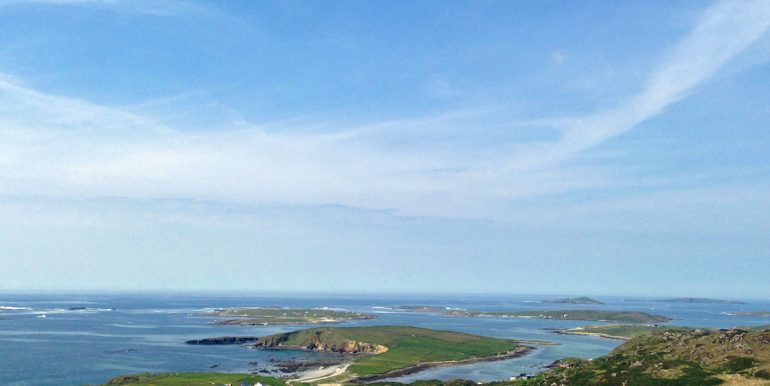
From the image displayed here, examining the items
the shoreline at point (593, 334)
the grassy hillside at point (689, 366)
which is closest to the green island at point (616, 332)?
the shoreline at point (593, 334)

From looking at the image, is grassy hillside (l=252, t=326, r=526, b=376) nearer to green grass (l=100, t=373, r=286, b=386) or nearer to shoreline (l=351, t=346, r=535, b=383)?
shoreline (l=351, t=346, r=535, b=383)

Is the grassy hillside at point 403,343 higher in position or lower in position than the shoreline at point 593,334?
higher

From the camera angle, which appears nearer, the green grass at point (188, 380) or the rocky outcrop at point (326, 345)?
the green grass at point (188, 380)

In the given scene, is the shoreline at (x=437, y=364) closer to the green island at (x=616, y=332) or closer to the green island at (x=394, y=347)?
the green island at (x=394, y=347)

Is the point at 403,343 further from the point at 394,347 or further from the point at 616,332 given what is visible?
the point at 616,332

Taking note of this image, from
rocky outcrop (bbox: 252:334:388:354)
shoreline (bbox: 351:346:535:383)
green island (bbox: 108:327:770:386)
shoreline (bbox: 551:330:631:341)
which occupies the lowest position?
shoreline (bbox: 551:330:631:341)

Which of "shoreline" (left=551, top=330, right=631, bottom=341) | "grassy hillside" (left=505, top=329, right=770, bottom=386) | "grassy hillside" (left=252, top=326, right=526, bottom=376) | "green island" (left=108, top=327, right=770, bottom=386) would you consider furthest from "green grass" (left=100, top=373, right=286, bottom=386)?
"shoreline" (left=551, top=330, right=631, bottom=341)

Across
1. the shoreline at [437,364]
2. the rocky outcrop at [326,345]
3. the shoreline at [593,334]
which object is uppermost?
the rocky outcrop at [326,345]

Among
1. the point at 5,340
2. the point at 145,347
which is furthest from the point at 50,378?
the point at 5,340

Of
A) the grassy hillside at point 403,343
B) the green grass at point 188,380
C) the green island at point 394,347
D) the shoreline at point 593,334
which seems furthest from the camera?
the shoreline at point 593,334

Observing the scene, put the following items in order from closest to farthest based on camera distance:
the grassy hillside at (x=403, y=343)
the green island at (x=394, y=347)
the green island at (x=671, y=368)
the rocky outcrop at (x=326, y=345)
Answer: the green island at (x=671, y=368) < the green island at (x=394, y=347) < the grassy hillside at (x=403, y=343) < the rocky outcrop at (x=326, y=345)
